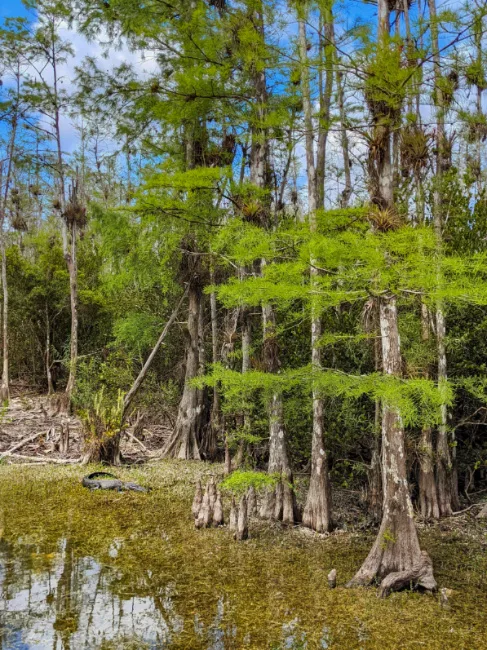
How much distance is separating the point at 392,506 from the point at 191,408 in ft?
20.0

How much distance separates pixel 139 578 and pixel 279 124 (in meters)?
5.04

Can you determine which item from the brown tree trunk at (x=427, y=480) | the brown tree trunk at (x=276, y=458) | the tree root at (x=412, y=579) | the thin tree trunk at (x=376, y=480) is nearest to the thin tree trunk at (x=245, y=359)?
the brown tree trunk at (x=276, y=458)

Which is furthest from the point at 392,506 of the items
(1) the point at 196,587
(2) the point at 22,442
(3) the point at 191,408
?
(2) the point at 22,442

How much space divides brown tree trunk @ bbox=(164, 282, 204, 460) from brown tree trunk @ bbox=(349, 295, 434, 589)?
542cm

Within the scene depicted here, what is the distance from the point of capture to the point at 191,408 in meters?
10.4

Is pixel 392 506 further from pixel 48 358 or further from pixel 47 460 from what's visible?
pixel 48 358

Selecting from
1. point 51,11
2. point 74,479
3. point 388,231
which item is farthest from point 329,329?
point 51,11

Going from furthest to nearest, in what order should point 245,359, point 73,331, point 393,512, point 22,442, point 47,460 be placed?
point 73,331
point 22,442
point 47,460
point 245,359
point 393,512

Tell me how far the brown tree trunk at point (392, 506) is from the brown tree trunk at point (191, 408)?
213 inches

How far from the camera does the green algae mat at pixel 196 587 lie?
3764 millimetres

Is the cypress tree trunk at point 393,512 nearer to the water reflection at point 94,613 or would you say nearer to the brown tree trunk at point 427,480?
the water reflection at point 94,613

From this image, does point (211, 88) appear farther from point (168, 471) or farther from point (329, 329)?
point (168, 471)

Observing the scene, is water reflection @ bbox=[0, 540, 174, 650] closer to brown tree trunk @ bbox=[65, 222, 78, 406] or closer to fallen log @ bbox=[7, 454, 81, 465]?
fallen log @ bbox=[7, 454, 81, 465]

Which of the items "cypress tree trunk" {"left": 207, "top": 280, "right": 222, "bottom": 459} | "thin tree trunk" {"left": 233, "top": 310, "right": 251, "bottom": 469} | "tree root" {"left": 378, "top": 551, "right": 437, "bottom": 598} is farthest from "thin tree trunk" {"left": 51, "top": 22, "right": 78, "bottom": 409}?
"tree root" {"left": 378, "top": 551, "right": 437, "bottom": 598}
